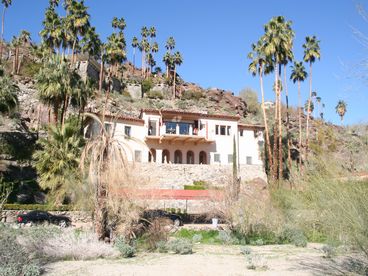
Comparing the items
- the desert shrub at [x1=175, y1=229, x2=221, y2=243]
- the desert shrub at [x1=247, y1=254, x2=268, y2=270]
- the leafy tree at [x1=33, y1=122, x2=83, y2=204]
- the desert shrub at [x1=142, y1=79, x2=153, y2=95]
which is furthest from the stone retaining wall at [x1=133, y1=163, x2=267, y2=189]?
the desert shrub at [x1=142, y1=79, x2=153, y2=95]

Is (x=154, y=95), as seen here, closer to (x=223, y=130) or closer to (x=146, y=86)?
(x=146, y=86)

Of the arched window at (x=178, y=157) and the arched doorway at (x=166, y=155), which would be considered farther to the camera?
the arched window at (x=178, y=157)

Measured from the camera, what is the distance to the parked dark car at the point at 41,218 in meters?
27.6

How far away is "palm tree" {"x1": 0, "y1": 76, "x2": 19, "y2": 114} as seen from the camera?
35.3 metres

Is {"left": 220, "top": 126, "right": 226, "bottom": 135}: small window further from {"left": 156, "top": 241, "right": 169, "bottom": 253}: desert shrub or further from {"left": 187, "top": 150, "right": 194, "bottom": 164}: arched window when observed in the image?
{"left": 156, "top": 241, "right": 169, "bottom": 253}: desert shrub

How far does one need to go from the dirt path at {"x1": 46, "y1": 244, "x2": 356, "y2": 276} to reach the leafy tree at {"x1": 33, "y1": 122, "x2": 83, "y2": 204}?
16.3 meters

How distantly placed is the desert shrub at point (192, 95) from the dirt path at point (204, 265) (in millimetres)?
61900

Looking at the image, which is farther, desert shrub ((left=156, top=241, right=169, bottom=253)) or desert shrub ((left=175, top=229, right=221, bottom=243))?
desert shrub ((left=175, top=229, right=221, bottom=243))

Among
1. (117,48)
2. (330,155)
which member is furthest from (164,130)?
(330,155)

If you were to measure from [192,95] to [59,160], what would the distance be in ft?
163

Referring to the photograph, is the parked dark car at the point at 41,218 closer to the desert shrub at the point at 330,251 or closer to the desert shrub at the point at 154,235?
the desert shrub at the point at 154,235

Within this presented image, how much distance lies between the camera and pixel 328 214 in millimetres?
10750

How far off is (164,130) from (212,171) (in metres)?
8.55

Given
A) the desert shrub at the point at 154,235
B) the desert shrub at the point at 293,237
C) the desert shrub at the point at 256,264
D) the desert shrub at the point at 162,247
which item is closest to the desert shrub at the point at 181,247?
the desert shrub at the point at 162,247
